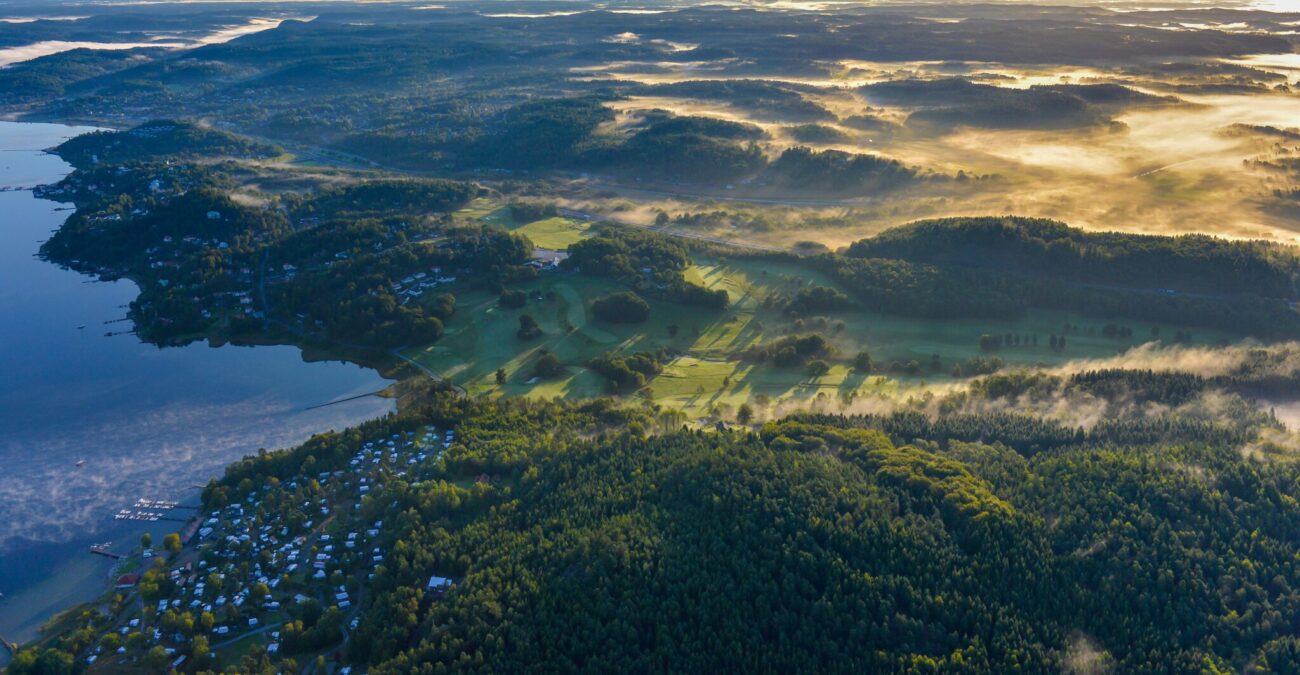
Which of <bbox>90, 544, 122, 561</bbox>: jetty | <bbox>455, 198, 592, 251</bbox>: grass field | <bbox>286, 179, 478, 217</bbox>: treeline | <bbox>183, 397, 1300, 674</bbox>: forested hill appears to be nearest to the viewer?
<bbox>183, 397, 1300, 674</bbox>: forested hill

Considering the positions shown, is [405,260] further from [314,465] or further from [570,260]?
[314,465]

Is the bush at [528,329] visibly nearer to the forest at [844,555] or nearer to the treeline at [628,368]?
the treeline at [628,368]

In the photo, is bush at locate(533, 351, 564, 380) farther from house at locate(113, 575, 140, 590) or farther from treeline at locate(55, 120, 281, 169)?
treeline at locate(55, 120, 281, 169)

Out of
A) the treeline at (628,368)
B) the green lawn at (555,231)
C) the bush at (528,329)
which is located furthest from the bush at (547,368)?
the green lawn at (555,231)

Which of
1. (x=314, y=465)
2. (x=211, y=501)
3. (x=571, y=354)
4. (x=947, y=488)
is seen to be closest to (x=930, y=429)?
(x=947, y=488)

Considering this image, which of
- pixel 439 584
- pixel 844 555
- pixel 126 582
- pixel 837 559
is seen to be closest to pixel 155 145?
pixel 126 582

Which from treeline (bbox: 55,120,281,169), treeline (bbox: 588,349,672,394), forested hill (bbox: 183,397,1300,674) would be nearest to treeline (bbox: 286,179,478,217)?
treeline (bbox: 55,120,281,169)
